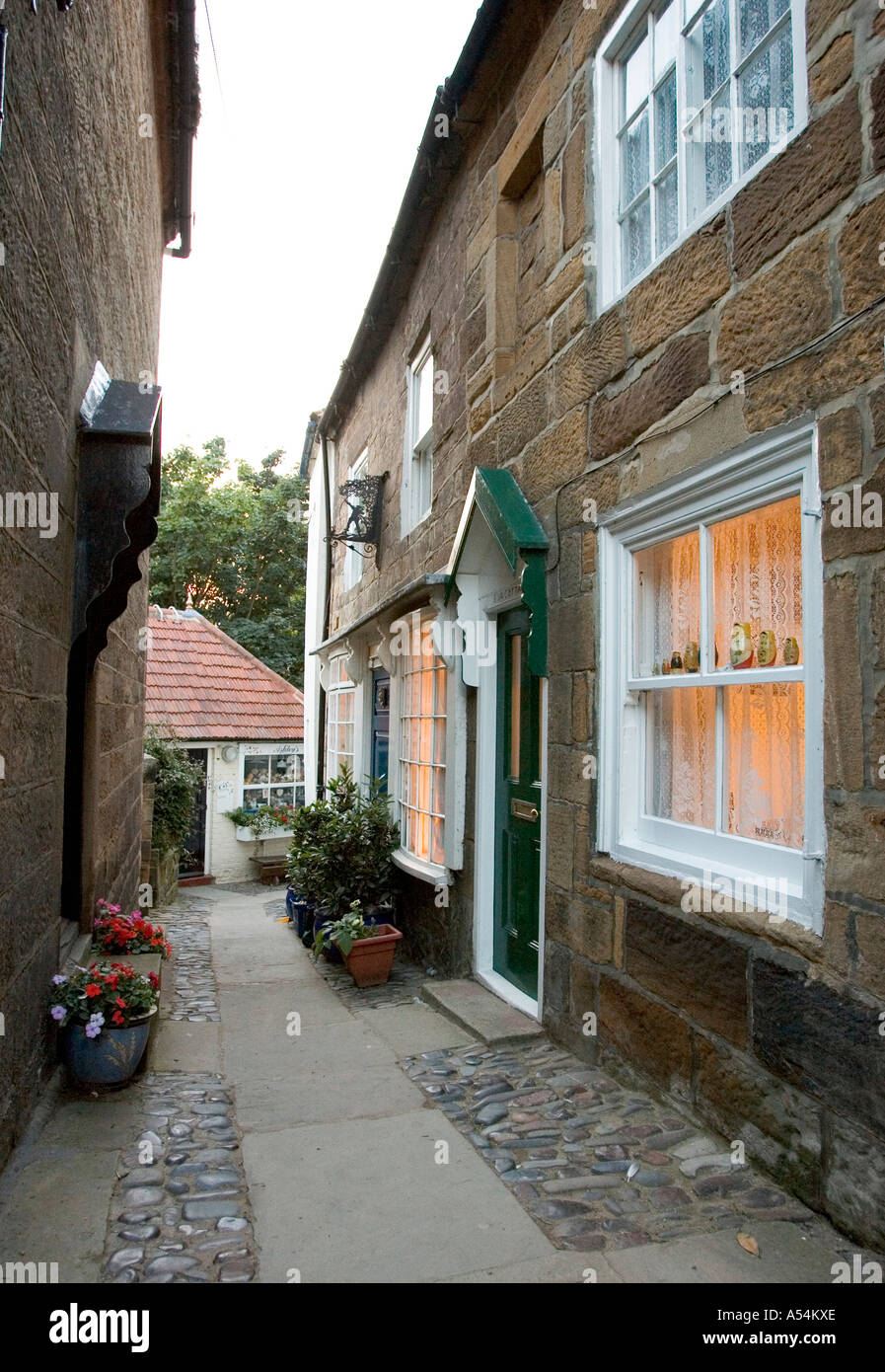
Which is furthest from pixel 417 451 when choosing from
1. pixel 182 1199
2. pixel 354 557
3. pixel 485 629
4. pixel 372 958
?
pixel 182 1199

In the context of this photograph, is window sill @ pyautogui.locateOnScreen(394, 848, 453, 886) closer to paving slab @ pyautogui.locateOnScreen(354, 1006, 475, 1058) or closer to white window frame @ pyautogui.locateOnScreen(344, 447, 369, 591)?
paving slab @ pyautogui.locateOnScreen(354, 1006, 475, 1058)

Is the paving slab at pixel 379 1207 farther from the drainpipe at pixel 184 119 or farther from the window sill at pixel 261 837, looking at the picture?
the window sill at pixel 261 837

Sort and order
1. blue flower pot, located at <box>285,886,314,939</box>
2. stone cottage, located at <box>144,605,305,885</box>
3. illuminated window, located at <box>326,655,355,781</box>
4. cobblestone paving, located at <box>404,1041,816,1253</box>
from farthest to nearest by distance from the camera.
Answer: stone cottage, located at <box>144,605,305,885</box>, illuminated window, located at <box>326,655,355,781</box>, blue flower pot, located at <box>285,886,314,939</box>, cobblestone paving, located at <box>404,1041,816,1253</box>

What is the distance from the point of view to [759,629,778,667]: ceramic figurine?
2969 millimetres

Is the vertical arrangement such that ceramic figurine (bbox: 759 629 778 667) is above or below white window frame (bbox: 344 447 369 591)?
below

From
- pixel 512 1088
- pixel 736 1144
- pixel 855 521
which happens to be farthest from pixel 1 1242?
pixel 855 521

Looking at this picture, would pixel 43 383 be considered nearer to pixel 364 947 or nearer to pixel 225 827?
pixel 364 947

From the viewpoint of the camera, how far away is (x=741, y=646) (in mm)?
3113

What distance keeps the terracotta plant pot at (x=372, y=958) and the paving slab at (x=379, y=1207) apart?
227 cm

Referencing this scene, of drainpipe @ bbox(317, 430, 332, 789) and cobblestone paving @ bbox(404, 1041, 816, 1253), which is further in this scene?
drainpipe @ bbox(317, 430, 332, 789)

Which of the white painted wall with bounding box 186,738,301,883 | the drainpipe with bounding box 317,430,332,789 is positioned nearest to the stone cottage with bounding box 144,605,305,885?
the white painted wall with bounding box 186,738,301,883

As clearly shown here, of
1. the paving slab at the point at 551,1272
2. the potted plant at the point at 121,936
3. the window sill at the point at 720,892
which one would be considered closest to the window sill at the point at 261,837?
the potted plant at the point at 121,936

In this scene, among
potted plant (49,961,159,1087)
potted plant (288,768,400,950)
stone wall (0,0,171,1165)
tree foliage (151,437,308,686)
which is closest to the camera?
stone wall (0,0,171,1165)

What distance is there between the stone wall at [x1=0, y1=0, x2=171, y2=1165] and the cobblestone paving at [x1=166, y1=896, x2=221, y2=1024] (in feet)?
3.10
